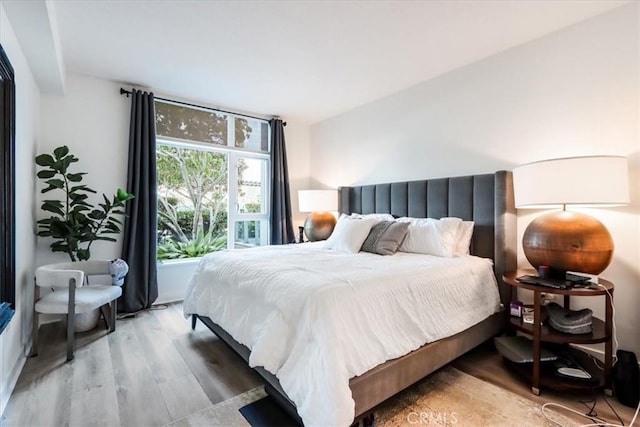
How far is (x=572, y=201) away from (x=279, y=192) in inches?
134

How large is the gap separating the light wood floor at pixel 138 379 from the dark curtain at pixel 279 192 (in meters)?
1.95

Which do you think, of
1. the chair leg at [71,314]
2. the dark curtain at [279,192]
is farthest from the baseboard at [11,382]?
the dark curtain at [279,192]

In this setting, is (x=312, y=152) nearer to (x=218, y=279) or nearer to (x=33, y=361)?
(x=218, y=279)

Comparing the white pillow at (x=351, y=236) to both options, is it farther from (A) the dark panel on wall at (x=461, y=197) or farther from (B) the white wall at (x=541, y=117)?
(B) the white wall at (x=541, y=117)

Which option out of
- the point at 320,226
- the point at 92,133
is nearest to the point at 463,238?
the point at 320,226

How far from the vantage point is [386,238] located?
280cm

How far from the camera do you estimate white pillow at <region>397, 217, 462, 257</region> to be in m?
2.61

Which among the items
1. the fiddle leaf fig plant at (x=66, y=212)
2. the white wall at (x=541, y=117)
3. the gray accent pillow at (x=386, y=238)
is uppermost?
the white wall at (x=541, y=117)

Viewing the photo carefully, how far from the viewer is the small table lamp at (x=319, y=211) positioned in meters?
4.09

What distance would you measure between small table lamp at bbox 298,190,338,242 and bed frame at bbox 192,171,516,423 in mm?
193

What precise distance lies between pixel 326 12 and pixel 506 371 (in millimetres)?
2876

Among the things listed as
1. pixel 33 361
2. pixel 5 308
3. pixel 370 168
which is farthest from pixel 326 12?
pixel 33 361

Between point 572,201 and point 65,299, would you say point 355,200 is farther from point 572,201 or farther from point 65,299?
point 65,299

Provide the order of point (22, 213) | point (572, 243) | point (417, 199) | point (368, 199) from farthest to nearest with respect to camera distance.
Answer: point (368, 199), point (417, 199), point (22, 213), point (572, 243)
